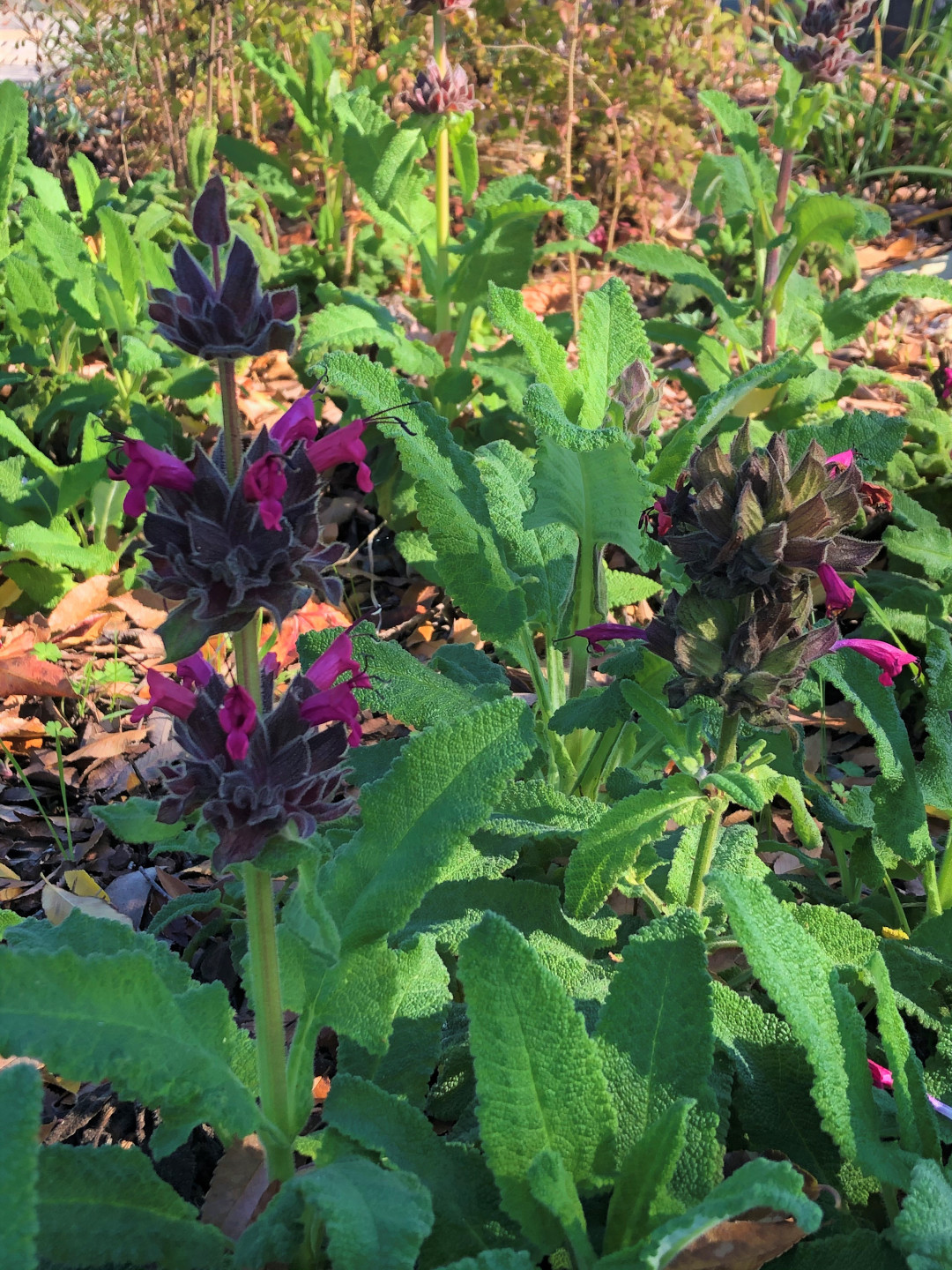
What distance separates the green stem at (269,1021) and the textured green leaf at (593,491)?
847 mm

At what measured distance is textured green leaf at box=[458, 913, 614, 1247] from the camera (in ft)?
4.25

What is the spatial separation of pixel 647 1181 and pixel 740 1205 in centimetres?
22

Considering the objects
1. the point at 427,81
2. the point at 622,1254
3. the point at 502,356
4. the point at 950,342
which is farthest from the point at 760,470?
the point at 950,342

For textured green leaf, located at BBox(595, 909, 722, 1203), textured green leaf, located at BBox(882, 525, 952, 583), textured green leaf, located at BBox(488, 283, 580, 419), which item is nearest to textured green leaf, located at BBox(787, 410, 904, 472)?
textured green leaf, located at BBox(488, 283, 580, 419)

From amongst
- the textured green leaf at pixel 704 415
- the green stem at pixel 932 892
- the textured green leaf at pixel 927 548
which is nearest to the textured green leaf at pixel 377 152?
the textured green leaf at pixel 704 415

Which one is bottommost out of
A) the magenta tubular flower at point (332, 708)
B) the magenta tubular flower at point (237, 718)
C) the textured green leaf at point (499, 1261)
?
the textured green leaf at point (499, 1261)

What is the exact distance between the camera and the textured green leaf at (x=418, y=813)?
1.36 meters

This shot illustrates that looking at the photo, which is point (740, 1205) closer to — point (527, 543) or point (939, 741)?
point (939, 741)

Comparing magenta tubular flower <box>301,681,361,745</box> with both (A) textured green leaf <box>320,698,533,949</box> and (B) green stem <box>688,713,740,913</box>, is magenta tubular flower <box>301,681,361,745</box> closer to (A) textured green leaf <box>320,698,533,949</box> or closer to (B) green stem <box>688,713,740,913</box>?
(A) textured green leaf <box>320,698,533,949</box>

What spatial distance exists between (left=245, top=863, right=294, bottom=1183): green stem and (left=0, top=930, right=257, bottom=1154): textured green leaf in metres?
Result: 0.06

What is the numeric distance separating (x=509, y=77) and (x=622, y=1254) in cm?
525

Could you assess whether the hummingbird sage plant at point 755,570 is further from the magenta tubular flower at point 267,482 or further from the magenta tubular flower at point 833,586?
the magenta tubular flower at point 267,482

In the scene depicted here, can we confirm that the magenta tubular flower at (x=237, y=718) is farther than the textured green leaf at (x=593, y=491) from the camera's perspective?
No

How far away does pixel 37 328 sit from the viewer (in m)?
3.53
